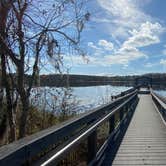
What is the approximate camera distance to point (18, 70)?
10.3m

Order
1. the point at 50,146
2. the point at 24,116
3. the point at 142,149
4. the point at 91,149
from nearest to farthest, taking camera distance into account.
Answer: the point at 50,146 → the point at 91,149 → the point at 142,149 → the point at 24,116

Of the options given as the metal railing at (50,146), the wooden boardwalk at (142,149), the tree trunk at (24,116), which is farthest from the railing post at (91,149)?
the tree trunk at (24,116)

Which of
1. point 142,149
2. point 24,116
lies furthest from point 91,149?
point 24,116

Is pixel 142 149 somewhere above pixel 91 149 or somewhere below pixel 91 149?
below

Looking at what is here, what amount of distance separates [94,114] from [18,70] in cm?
345

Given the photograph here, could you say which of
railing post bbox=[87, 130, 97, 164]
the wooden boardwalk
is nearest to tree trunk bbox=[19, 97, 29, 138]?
the wooden boardwalk

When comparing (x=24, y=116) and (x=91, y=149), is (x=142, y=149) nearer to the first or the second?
(x=91, y=149)

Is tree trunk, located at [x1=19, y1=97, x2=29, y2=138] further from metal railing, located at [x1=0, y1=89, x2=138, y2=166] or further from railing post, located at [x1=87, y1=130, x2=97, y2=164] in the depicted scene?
railing post, located at [x1=87, y1=130, x2=97, y2=164]

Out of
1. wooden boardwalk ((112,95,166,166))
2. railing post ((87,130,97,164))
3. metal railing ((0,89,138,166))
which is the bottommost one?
wooden boardwalk ((112,95,166,166))

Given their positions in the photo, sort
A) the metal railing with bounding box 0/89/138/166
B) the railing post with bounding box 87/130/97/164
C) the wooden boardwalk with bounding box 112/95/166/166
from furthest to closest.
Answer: the wooden boardwalk with bounding box 112/95/166/166, the railing post with bounding box 87/130/97/164, the metal railing with bounding box 0/89/138/166

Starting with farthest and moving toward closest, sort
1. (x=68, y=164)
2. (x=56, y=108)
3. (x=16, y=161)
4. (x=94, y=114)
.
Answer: (x=56, y=108), (x=68, y=164), (x=94, y=114), (x=16, y=161)

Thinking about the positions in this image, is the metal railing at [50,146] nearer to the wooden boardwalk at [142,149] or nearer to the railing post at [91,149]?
the railing post at [91,149]

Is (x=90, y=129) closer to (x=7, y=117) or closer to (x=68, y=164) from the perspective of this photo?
(x=68, y=164)

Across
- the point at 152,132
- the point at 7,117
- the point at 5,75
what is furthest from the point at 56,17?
the point at 152,132
